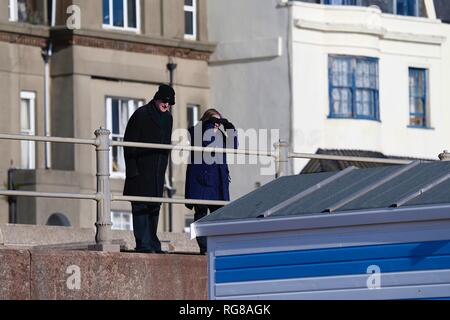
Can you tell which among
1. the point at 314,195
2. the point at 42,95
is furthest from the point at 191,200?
the point at 42,95

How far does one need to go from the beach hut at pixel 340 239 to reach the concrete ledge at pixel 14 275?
5.93 ft

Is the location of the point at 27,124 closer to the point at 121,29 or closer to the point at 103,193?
the point at 121,29

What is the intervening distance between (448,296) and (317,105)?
30589mm

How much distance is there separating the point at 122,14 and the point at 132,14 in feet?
1.11

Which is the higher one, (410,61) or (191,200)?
(410,61)

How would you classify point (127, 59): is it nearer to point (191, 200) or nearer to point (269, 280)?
point (191, 200)

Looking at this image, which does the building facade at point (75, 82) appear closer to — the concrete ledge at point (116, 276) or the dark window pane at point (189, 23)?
the dark window pane at point (189, 23)

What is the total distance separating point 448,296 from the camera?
14.4 meters

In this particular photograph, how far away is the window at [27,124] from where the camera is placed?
42469mm

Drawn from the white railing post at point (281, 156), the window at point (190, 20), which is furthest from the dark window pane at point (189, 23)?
the white railing post at point (281, 156)

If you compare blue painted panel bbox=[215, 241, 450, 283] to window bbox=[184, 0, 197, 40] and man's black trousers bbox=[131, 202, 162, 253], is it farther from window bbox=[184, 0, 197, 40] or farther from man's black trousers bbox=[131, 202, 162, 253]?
window bbox=[184, 0, 197, 40]

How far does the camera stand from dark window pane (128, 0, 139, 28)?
1746 inches
